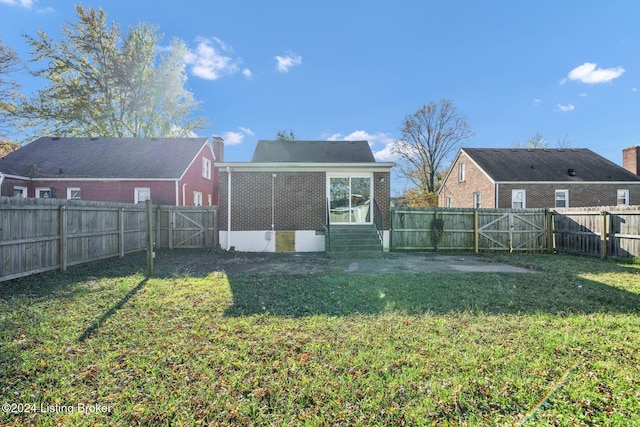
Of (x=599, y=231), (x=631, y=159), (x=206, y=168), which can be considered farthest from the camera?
(x=206, y=168)

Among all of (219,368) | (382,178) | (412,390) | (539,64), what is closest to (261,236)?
(382,178)

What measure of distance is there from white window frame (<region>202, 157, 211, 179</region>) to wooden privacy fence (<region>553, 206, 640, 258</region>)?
19938 millimetres

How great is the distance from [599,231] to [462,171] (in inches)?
528

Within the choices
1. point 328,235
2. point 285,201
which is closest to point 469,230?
point 328,235

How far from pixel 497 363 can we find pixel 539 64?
16544 millimetres

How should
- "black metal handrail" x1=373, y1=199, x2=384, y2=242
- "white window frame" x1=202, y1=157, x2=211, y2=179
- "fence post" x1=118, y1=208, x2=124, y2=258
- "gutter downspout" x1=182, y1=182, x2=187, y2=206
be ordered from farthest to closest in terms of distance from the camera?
1. "white window frame" x1=202, y1=157, x2=211, y2=179
2. "gutter downspout" x1=182, y1=182, x2=187, y2=206
3. "black metal handrail" x1=373, y1=199, x2=384, y2=242
4. "fence post" x1=118, y1=208, x2=124, y2=258

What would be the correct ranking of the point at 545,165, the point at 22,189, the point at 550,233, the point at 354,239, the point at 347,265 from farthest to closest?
the point at 545,165 < the point at 22,189 < the point at 550,233 < the point at 354,239 < the point at 347,265

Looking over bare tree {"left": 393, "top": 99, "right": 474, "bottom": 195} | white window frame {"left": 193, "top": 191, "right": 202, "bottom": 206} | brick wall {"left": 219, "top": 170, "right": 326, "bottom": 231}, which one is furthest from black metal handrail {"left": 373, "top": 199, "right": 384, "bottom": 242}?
bare tree {"left": 393, "top": 99, "right": 474, "bottom": 195}

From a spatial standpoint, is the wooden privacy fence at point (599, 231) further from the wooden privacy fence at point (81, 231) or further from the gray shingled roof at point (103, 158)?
the gray shingled roof at point (103, 158)

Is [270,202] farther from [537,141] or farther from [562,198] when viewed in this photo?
[537,141]

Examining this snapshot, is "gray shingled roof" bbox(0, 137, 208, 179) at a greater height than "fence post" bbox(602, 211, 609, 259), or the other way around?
"gray shingled roof" bbox(0, 137, 208, 179)

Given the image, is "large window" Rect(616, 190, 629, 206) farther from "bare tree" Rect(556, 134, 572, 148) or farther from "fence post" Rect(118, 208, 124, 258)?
"fence post" Rect(118, 208, 124, 258)

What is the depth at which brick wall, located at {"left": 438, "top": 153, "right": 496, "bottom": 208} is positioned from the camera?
19688mm

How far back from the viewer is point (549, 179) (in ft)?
62.5
